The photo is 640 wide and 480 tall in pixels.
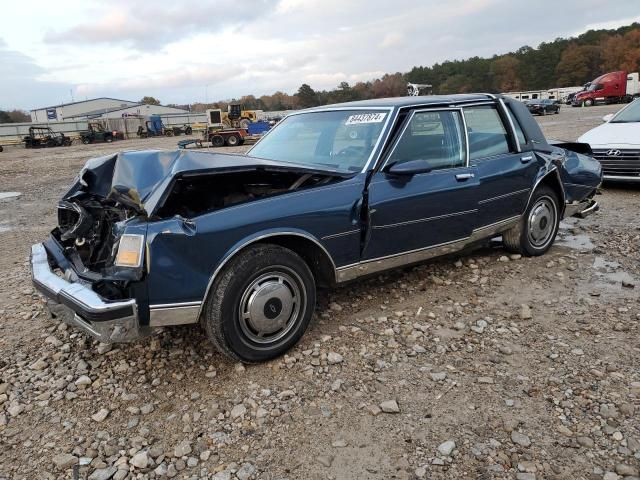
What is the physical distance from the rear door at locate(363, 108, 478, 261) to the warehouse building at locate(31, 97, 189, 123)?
2866 inches

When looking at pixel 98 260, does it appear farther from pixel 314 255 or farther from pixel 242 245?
pixel 314 255

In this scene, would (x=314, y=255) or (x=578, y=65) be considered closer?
(x=314, y=255)

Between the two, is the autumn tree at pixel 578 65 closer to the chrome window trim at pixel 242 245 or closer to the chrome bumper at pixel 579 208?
the chrome bumper at pixel 579 208

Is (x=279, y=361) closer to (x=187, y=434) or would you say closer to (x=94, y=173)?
(x=187, y=434)

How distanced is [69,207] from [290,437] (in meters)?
2.39

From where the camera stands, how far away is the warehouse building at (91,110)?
2847 inches

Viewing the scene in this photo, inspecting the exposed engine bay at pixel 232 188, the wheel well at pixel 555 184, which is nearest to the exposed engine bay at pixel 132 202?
the exposed engine bay at pixel 232 188

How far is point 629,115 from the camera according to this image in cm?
877

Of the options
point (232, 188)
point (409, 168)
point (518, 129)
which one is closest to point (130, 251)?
point (232, 188)

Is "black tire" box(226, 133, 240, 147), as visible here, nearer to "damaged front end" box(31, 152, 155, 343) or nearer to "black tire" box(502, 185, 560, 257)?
"black tire" box(502, 185, 560, 257)

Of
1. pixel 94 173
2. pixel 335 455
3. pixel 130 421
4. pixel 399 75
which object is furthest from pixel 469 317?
pixel 399 75

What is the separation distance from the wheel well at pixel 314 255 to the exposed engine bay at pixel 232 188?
32 cm

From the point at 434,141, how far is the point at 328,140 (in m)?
0.88

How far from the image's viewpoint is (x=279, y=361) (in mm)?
3170
